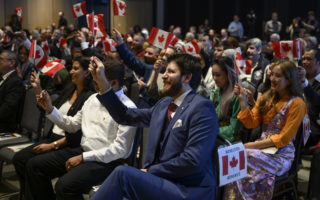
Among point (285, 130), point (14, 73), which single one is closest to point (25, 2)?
point (14, 73)

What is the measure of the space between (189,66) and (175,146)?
484 millimetres

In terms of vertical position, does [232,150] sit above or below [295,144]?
above

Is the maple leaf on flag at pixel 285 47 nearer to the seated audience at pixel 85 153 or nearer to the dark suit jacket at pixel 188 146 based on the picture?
the seated audience at pixel 85 153

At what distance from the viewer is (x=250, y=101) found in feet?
11.8

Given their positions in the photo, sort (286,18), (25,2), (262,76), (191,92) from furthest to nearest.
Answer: (286,18)
(25,2)
(262,76)
(191,92)

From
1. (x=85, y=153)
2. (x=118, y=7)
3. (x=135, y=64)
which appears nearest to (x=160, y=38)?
(x=135, y=64)

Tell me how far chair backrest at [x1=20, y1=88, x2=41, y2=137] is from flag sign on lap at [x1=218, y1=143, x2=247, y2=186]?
2.35 meters

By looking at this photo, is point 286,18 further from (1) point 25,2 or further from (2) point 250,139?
(2) point 250,139

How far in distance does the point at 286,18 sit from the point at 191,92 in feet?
54.9

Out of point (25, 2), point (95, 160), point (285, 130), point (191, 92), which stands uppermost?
point (25, 2)

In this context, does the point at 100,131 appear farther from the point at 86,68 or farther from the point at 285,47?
the point at 285,47

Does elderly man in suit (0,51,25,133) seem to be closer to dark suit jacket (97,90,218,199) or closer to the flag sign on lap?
dark suit jacket (97,90,218,199)

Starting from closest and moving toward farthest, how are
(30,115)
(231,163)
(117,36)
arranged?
(231,163) < (30,115) < (117,36)

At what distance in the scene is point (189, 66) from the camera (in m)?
2.48
